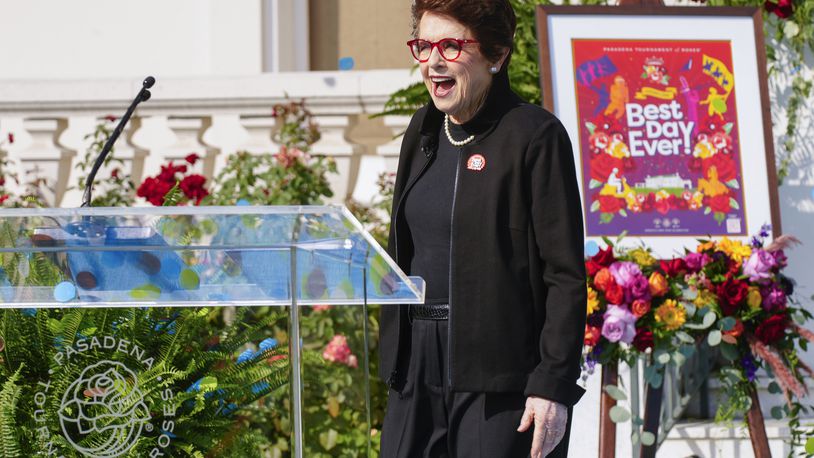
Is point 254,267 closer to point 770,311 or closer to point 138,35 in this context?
point 770,311

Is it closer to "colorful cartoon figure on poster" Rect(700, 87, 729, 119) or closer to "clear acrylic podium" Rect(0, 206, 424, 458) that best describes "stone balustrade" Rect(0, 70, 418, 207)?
"colorful cartoon figure on poster" Rect(700, 87, 729, 119)

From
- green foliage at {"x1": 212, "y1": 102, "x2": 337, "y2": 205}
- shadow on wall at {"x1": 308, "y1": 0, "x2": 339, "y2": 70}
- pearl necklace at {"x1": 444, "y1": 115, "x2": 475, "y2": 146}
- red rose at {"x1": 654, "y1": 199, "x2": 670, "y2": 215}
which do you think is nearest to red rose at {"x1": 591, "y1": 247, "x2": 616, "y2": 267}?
red rose at {"x1": 654, "y1": 199, "x2": 670, "y2": 215}

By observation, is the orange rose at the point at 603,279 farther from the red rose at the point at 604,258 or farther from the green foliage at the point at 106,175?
the green foliage at the point at 106,175

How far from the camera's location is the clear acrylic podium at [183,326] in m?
1.71

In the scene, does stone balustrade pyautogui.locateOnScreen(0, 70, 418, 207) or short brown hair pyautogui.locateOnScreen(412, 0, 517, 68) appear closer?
short brown hair pyautogui.locateOnScreen(412, 0, 517, 68)

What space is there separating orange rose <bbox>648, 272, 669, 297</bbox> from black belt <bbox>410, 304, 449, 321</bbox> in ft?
4.55

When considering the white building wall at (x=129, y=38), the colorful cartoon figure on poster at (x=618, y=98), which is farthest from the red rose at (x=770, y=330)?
the white building wall at (x=129, y=38)

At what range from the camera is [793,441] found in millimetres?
3756

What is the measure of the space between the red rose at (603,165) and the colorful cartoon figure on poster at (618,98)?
0.15m

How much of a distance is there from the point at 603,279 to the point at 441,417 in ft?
4.47

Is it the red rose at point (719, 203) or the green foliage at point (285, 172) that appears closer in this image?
the red rose at point (719, 203)

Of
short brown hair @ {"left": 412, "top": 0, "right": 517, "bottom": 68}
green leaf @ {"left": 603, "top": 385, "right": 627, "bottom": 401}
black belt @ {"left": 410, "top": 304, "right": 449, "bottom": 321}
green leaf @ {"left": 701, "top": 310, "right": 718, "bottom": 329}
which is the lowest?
green leaf @ {"left": 603, "top": 385, "right": 627, "bottom": 401}

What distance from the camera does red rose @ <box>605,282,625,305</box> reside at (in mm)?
3365

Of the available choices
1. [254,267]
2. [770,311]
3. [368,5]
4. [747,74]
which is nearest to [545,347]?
[254,267]
